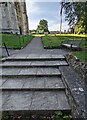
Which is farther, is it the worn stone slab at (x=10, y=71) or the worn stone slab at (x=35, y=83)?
the worn stone slab at (x=10, y=71)

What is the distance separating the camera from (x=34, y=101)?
416 centimetres

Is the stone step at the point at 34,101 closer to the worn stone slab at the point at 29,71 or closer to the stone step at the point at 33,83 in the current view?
the stone step at the point at 33,83

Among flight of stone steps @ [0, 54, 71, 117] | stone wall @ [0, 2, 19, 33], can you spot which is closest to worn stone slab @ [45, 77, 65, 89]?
flight of stone steps @ [0, 54, 71, 117]

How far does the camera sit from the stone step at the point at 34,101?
12.5 ft

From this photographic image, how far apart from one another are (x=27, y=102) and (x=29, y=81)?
5.10 ft

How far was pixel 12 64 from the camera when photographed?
7434mm

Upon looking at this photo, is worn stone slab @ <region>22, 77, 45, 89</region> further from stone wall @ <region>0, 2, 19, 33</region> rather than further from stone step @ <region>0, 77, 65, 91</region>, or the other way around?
stone wall @ <region>0, 2, 19, 33</region>

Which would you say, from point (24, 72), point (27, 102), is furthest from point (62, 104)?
point (24, 72)

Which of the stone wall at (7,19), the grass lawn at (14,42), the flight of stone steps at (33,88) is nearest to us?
the flight of stone steps at (33,88)

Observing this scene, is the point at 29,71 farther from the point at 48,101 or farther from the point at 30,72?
the point at 48,101

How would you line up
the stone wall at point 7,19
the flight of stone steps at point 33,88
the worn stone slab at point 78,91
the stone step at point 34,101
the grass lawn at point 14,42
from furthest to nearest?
1. the stone wall at point 7,19
2. the grass lawn at point 14,42
3. the flight of stone steps at point 33,88
4. the stone step at point 34,101
5. the worn stone slab at point 78,91

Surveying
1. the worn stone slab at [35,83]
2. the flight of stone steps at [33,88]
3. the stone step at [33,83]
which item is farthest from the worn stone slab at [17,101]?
the worn stone slab at [35,83]

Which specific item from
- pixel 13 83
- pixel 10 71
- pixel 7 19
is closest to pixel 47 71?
pixel 10 71

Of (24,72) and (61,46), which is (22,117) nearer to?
(24,72)
